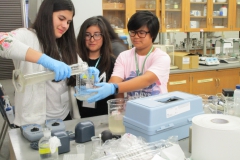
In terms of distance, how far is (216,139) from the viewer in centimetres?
87

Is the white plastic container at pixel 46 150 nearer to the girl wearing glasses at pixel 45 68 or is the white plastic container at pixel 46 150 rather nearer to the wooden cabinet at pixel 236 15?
the girl wearing glasses at pixel 45 68

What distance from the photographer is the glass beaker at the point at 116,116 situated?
1298mm

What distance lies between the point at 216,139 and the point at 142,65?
0.89 m

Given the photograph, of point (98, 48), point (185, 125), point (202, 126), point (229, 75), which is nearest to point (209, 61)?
point (229, 75)

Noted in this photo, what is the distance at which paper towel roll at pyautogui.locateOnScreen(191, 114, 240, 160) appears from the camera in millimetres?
855

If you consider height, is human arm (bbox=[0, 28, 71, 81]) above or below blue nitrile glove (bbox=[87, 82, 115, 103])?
above

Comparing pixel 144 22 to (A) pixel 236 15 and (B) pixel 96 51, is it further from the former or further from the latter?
(A) pixel 236 15

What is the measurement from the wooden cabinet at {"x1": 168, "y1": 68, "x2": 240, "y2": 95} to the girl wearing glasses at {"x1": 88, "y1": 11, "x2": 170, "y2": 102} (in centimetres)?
172

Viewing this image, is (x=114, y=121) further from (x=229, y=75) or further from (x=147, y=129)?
(x=229, y=75)

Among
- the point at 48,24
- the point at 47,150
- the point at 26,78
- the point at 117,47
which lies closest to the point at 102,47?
the point at 117,47

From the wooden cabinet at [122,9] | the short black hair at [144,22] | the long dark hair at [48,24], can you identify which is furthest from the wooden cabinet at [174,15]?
the long dark hair at [48,24]

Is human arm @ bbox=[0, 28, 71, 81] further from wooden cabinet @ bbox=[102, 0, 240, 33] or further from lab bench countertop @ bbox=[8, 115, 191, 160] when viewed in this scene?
wooden cabinet @ bbox=[102, 0, 240, 33]

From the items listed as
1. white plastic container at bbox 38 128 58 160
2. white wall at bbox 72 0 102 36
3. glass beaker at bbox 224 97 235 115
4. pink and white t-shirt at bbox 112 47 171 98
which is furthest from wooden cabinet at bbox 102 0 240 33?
white plastic container at bbox 38 128 58 160

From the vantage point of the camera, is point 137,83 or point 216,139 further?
point 137,83
